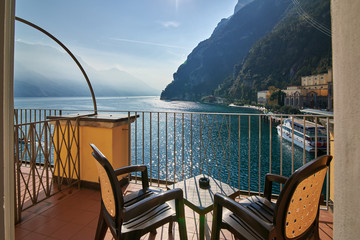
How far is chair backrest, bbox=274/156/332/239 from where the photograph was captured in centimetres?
101

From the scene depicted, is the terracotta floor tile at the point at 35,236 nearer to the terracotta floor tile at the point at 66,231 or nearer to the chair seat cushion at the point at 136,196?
the terracotta floor tile at the point at 66,231

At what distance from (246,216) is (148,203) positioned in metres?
0.55

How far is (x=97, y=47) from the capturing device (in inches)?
1895

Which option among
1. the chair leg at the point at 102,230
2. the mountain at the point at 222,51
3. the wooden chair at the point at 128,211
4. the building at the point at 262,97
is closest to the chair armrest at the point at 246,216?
the wooden chair at the point at 128,211

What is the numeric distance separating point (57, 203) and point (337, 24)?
2839 millimetres

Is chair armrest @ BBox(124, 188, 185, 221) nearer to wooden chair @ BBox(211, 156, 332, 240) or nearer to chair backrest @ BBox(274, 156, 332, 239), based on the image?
wooden chair @ BBox(211, 156, 332, 240)

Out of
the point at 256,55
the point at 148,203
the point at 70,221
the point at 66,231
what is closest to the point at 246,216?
the point at 148,203

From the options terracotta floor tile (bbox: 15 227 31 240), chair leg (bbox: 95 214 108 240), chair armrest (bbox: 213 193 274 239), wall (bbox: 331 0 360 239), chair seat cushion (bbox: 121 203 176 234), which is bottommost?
terracotta floor tile (bbox: 15 227 31 240)

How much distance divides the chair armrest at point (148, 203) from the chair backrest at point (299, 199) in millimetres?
569

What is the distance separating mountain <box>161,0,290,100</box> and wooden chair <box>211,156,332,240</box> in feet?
143

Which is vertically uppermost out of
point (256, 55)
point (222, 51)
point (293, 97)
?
point (222, 51)

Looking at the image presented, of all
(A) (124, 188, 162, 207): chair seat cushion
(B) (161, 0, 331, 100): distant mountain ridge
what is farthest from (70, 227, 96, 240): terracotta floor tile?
(B) (161, 0, 331, 100): distant mountain ridge

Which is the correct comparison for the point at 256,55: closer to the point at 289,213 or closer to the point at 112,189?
the point at 289,213

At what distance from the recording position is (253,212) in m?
1.37
